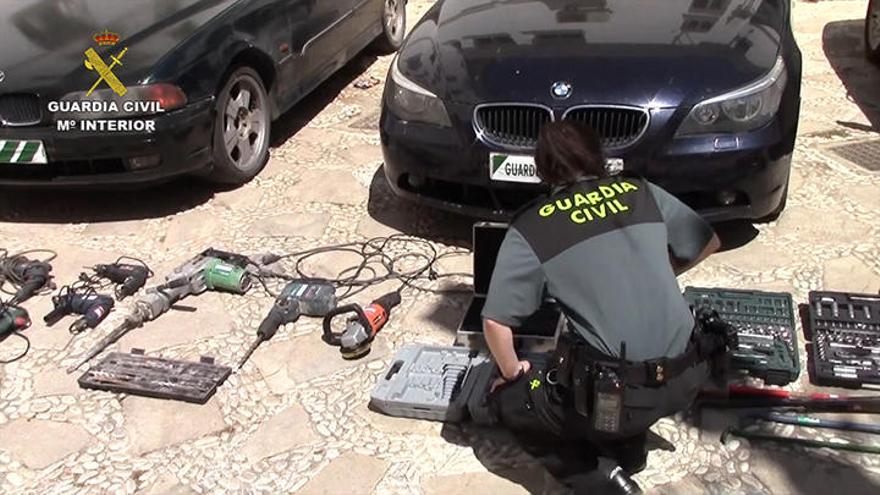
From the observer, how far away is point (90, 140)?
512 cm

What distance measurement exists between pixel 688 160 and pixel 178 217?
9.87 ft

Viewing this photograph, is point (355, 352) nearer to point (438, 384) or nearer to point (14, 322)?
point (438, 384)

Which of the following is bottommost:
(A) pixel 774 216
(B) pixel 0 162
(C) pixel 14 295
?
(A) pixel 774 216

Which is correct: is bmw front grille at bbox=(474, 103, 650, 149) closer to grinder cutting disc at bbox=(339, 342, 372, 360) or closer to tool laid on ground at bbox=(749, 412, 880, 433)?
grinder cutting disc at bbox=(339, 342, 372, 360)

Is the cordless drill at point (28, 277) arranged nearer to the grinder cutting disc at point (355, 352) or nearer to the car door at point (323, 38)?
the grinder cutting disc at point (355, 352)

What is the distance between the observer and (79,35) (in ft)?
18.0

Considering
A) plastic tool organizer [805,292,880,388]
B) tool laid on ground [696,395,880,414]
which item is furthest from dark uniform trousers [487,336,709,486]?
plastic tool organizer [805,292,880,388]

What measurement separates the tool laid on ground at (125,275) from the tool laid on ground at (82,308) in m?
0.09

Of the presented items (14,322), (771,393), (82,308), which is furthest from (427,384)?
(14,322)

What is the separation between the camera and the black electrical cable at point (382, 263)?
463 cm

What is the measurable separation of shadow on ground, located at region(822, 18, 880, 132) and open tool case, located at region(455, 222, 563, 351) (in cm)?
338

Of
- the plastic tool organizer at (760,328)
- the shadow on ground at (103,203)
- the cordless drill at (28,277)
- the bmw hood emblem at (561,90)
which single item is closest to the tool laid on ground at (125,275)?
the cordless drill at (28,277)

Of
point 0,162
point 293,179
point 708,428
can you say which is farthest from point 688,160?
point 0,162

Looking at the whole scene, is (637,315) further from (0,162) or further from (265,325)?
(0,162)
